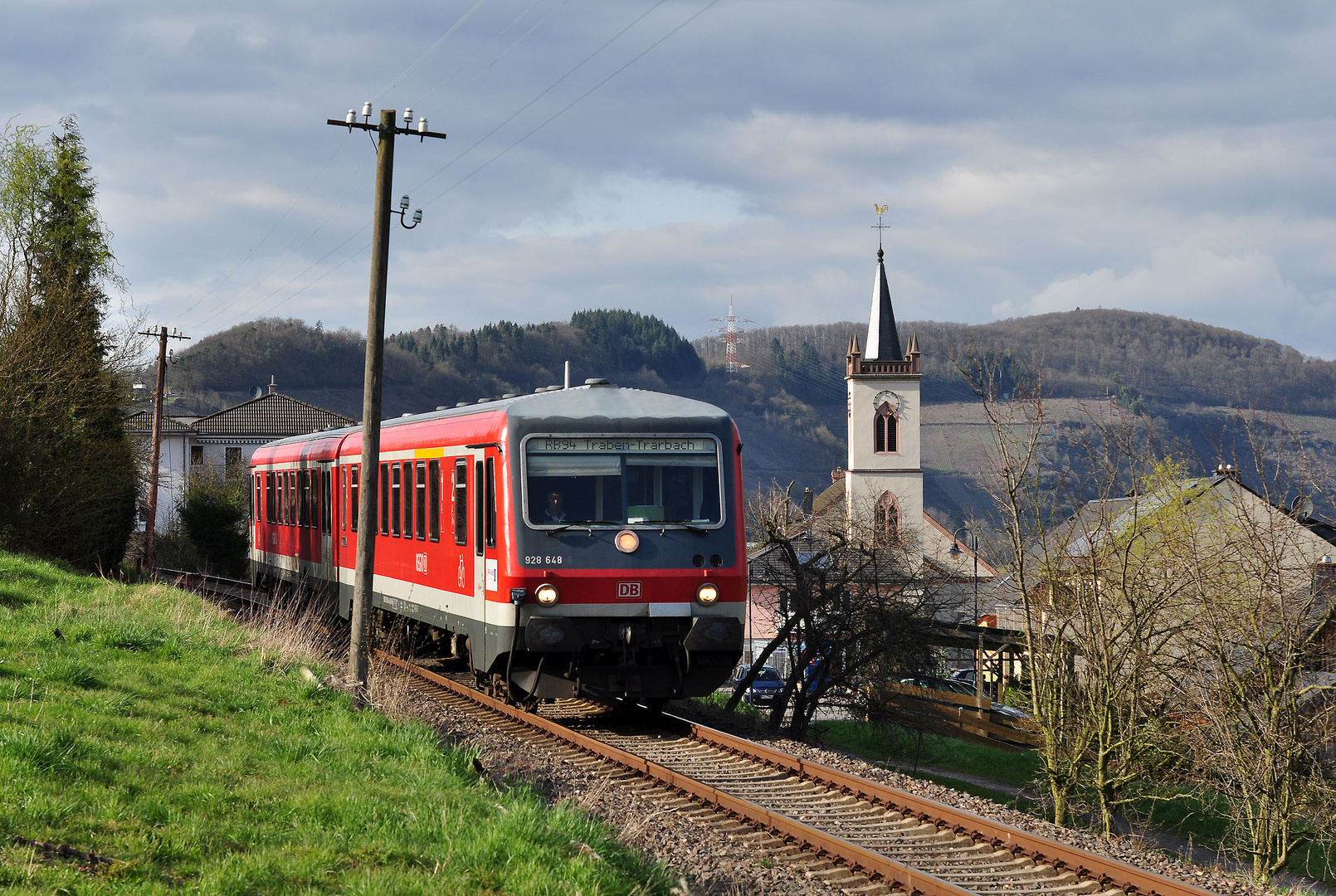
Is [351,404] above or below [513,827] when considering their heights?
above

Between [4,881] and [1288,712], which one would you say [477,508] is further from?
[1288,712]

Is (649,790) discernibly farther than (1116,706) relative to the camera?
No

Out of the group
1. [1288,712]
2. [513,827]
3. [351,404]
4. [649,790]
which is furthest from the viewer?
[351,404]

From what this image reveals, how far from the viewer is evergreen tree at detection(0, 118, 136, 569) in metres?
26.4

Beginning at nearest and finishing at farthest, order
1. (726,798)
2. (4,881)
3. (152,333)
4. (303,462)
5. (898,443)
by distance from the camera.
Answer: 1. (4,881)
2. (726,798)
3. (303,462)
4. (152,333)
5. (898,443)

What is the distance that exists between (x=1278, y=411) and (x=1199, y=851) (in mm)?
11256

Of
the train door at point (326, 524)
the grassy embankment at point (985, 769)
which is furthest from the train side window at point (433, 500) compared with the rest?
the grassy embankment at point (985, 769)

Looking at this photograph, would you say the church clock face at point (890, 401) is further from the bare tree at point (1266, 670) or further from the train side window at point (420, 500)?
the train side window at point (420, 500)

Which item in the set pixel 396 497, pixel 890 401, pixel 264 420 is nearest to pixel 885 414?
pixel 890 401

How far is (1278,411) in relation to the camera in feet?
52.9

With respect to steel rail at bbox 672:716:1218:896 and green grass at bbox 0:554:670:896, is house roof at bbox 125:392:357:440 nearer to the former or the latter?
green grass at bbox 0:554:670:896

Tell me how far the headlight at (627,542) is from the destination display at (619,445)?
0.84 m

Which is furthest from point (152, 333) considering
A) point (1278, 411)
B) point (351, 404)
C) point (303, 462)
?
point (351, 404)

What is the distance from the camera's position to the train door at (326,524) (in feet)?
65.0
